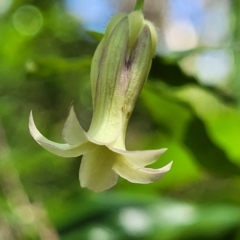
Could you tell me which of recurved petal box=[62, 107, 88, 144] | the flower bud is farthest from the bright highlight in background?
recurved petal box=[62, 107, 88, 144]

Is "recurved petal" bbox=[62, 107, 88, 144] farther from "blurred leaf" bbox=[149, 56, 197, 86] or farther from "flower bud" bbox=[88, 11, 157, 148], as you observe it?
"blurred leaf" bbox=[149, 56, 197, 86]

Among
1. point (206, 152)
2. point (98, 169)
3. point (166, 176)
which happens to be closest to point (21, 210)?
point (166, 176)

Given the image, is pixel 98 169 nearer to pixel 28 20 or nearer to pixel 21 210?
pixel 21 210

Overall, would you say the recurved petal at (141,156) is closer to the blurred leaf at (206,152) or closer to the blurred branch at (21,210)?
the blurred leaf at (206,152)

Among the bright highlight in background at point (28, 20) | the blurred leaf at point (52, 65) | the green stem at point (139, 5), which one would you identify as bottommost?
the blurred leaf at point (52, 65)

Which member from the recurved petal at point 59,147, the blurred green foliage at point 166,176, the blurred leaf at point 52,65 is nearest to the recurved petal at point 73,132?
the recurved petal at point 59,147

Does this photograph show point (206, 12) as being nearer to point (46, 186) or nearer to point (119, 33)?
point (46, 186)

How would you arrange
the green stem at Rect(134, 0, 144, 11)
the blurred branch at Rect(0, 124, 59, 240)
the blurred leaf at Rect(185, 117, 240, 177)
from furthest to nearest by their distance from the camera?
1. the blurred branch at Rect(0, 124, 59, 240)
2. the blurred leaf at Rect(185, 117, 240, 177)
3. the green stem at Rect(134, 0, 144, 11)
